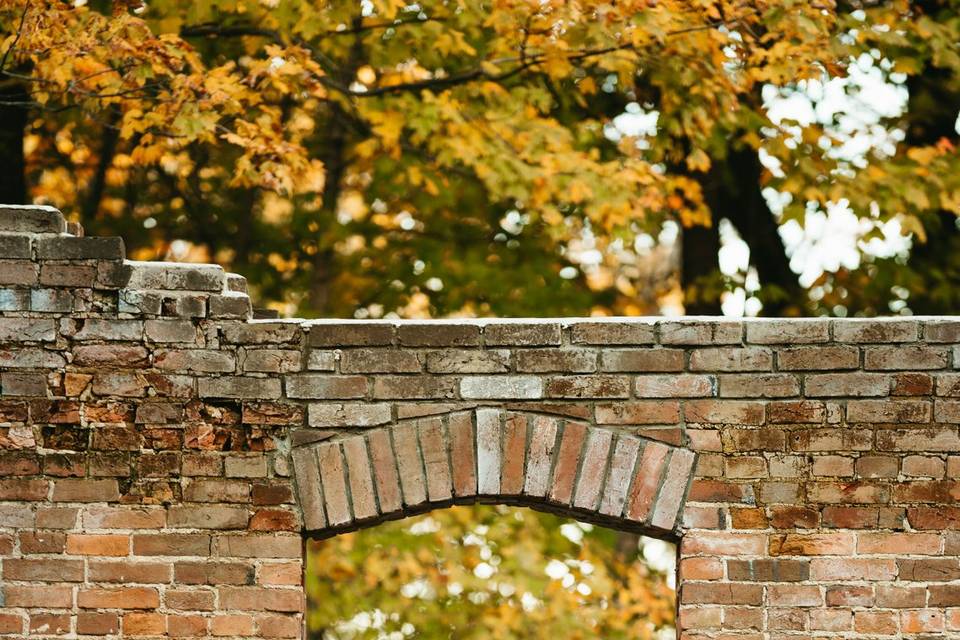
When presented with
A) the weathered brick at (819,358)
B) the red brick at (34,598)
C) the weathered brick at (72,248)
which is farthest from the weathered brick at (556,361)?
the red brick at (34,598)

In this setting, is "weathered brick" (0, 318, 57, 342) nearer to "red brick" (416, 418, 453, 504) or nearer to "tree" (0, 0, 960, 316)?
"red brick" (416, 418, 453, 504)

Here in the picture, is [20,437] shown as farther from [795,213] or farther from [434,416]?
[795,213]

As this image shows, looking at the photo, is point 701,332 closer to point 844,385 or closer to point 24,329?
point 844,385

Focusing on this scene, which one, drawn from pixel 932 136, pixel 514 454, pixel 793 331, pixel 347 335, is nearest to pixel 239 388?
pixel 347 335

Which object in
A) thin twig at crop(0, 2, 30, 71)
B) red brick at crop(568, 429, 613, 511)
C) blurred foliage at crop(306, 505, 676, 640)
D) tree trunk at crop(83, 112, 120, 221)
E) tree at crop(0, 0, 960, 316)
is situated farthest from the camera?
tree trunk at crop(83, 112, 120, 221)

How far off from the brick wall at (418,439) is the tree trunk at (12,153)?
3.81 m

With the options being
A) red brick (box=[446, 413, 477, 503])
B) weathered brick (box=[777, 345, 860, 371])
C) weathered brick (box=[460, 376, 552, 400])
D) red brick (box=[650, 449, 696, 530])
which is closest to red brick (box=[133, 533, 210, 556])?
red brick (box=[446, 413, 477, 503])

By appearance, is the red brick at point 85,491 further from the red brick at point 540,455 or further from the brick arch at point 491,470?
the red brick at point 540,455

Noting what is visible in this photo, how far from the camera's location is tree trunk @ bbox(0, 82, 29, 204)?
24.3 ft

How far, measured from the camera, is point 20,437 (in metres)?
3.95

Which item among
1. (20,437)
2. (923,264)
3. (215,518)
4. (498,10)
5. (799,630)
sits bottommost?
(799,630)

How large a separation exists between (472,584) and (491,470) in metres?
4.70

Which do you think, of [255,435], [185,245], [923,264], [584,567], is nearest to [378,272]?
[185,245]

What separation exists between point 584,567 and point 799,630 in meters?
4.97
